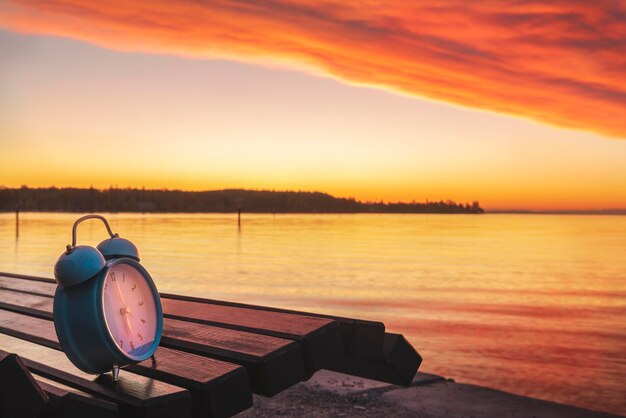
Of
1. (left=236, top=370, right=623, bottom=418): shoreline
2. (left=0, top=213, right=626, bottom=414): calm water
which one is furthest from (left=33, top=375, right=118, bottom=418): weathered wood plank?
(left=0, top=213, right=626, bottom=414): calm water

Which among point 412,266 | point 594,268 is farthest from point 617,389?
point 594,268

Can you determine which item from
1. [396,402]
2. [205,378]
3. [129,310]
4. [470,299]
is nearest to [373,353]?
[205,378]

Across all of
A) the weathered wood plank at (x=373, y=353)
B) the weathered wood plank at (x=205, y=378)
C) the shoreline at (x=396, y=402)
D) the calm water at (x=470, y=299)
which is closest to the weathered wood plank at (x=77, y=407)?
the weathered wood plank at (x=205, y=378)

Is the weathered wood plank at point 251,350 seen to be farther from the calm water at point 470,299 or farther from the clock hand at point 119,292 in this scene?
the calm water at point 470,299

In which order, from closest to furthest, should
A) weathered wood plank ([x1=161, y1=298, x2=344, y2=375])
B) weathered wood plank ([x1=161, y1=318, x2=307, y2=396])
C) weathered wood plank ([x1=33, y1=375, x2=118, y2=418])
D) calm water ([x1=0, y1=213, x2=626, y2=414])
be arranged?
weathered wood plank ([x1=33, y1=375, x2=118, y2=418]) → weathered wood plank ([x1=161, y1=318, x2=307, y2=396]) → weathered wood plank ([x1=161, y1=298, x2=344, y2=375]) → calm water ([x1=0, y1=213, x2=626, y2=414])

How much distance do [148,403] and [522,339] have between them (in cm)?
1485

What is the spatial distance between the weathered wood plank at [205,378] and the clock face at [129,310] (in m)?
0.11

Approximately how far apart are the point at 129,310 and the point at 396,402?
524cm

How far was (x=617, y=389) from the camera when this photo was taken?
10.7 meters

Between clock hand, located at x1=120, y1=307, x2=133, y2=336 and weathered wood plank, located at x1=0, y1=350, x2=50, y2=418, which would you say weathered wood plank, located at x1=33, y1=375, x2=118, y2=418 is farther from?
clock hand, located at x1=120, y1=307, x2=133, y2=336

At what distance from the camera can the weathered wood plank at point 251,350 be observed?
260cm

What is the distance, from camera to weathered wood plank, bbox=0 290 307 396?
260 cm

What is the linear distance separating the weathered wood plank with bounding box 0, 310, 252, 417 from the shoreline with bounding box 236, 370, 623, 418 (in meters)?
4.04

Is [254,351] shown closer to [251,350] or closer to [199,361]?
[251,350]
